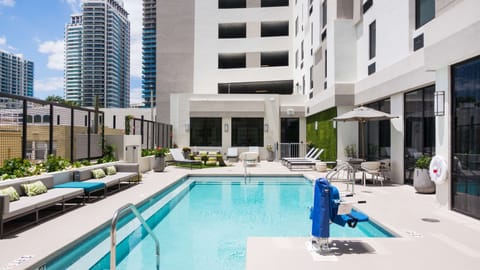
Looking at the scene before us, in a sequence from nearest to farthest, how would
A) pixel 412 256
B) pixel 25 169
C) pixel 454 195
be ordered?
pixel 412 256 < pixel 454 195 < pixel 25 169

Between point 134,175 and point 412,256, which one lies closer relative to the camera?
point 412,256

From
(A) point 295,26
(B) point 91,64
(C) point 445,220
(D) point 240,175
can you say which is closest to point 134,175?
(D) point 240,175

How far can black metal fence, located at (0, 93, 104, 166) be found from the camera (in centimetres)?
764

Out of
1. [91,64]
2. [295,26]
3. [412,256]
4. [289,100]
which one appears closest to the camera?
[412,256]

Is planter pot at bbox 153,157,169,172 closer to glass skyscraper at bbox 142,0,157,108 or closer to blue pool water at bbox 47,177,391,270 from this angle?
blue pool water at bbox 47,177,391,270

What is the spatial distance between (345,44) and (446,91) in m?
8.94

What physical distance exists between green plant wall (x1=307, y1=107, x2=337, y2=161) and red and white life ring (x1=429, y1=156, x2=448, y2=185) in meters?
8.16

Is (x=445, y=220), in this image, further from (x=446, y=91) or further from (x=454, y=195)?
(x=446, y=91)

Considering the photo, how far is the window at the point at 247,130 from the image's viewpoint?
2416cm

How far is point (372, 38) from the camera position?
1413 centimetres

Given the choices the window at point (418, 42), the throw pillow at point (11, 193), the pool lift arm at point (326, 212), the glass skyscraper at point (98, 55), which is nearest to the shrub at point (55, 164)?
the throw pillow at point (11, 193)

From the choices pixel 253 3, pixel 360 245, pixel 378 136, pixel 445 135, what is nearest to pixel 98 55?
pixel 253 3

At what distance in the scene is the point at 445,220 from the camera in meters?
6.60

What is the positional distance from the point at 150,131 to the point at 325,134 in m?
9.02
